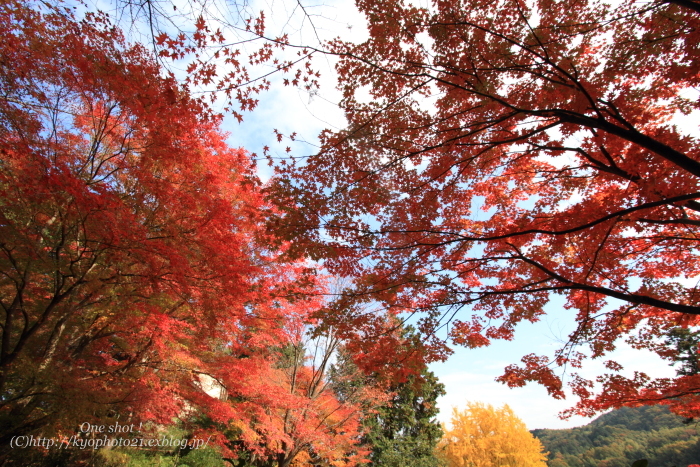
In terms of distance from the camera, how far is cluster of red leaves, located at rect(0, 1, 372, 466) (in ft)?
14.9

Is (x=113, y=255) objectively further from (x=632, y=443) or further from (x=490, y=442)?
(x=632, y=443)

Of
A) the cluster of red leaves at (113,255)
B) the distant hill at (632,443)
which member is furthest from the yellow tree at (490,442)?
the distant hill at (632,443)

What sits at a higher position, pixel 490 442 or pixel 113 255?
pixel 113 255

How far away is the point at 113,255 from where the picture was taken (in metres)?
5.28

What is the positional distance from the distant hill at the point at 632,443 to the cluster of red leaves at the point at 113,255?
48.8 metres

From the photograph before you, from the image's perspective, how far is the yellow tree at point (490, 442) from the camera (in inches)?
649

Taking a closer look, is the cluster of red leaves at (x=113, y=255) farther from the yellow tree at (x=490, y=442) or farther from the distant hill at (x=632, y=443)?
the distant hill at (x=632, y=443)

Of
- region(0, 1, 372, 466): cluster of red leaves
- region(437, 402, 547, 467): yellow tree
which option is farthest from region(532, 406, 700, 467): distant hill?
region(0, 1, 372, 466): cluster of red leaves

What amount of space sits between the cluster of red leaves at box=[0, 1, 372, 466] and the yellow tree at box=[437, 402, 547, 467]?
47.1ft

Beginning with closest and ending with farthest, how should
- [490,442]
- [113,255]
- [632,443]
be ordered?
[113,255] → [490,442] → [632,443]

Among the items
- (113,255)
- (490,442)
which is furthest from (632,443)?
(113,255)

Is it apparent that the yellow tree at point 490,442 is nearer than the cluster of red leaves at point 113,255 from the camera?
No

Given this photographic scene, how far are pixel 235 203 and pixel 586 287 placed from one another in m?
7.69

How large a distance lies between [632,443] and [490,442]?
54.9 m
